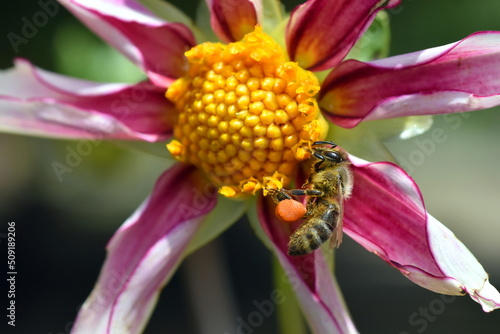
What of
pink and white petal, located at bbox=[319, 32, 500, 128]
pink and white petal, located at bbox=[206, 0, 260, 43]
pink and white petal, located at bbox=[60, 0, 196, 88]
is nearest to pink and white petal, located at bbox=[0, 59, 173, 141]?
pink and white petal, located at bbox=[60, 0, 196, 88]

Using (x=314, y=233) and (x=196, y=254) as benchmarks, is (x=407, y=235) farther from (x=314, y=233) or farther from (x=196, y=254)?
(x=196, y=254)

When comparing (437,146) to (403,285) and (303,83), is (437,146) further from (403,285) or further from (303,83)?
(303,83)

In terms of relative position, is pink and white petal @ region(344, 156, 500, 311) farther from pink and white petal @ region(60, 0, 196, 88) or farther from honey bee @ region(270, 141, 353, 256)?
pink and white petal @ region(60, 0, 196, 88)

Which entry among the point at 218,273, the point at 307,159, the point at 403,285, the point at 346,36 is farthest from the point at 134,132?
the point at 403,285

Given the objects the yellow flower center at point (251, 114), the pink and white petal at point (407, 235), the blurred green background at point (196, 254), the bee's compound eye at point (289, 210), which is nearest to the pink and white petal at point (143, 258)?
the yellow flower center at point (251, 114)

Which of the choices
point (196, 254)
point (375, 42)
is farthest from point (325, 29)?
point (196, 254)

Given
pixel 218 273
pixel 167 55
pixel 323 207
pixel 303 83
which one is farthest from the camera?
pixel 218 273
